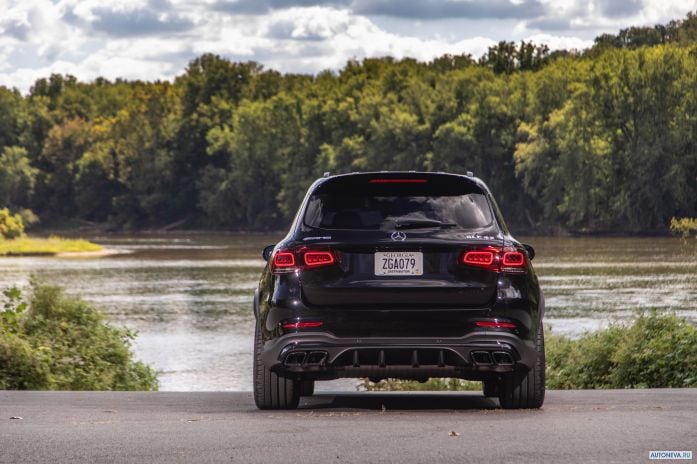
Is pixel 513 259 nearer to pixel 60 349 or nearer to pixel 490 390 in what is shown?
pixel 490 390

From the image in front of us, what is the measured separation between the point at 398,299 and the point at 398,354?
36cm

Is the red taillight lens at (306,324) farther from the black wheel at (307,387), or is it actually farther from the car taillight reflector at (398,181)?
the black wheel at (307,387)

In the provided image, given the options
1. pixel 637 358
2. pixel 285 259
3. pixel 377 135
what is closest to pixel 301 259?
pixel 285 259

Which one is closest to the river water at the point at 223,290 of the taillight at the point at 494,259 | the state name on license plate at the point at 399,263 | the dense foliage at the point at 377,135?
the dense foliage at the point at 377,135

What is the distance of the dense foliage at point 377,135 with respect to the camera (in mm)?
96812

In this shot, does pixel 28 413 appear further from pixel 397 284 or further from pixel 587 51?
pixel 587 51

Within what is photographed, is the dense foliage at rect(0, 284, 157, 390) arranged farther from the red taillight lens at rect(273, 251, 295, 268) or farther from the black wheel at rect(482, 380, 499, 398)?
→ the red taillight lens at rect(273, 251, 295, 268)

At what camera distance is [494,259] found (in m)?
9.15

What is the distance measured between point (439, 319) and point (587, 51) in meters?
137

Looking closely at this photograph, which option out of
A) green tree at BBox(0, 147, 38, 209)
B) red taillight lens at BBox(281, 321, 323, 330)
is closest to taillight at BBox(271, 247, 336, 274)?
red taillight lens at BBox(281, 321, 323, 330)

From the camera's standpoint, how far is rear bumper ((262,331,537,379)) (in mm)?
9039

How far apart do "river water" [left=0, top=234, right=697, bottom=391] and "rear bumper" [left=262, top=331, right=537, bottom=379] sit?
388 inches

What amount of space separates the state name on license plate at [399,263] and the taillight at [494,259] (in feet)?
0.95

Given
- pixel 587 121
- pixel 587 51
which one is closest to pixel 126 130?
pixel 587 51
